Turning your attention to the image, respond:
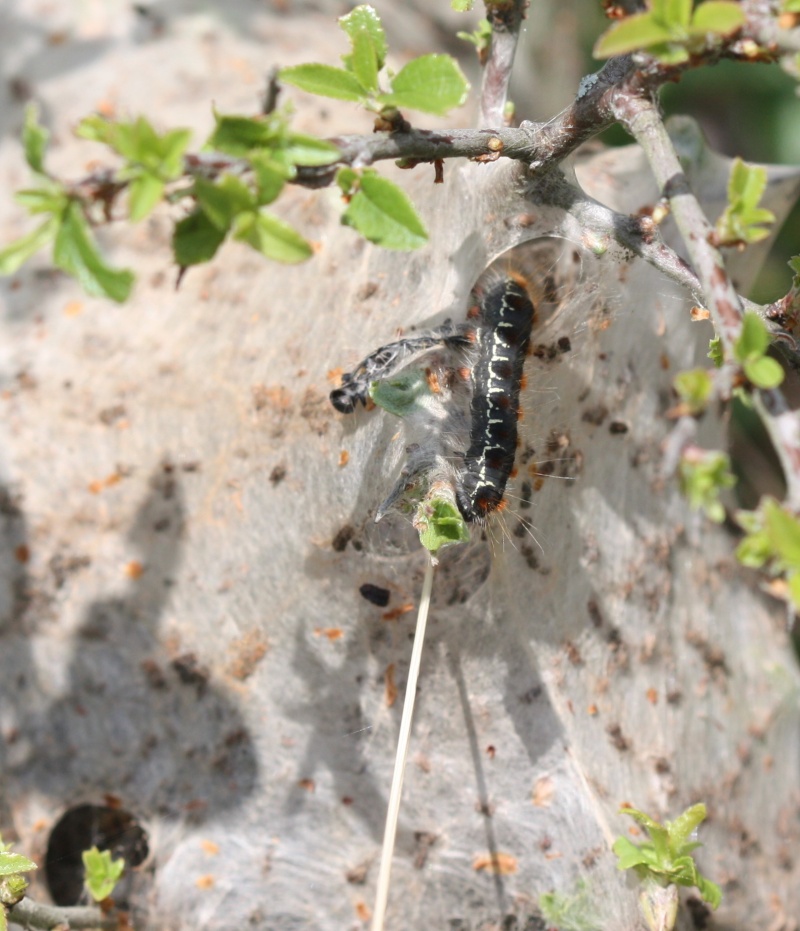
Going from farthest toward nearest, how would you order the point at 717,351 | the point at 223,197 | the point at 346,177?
the point at 717,351, the point at 346,177, the point at 223,197

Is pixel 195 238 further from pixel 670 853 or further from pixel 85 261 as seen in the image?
pixel 670 853

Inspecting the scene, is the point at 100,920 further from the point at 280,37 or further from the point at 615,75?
the point at 280,37

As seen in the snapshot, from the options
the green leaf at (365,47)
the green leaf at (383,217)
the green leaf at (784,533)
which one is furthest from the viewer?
the green leaf at (365,47)

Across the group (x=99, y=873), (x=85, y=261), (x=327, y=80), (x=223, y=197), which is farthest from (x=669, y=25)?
(x=99, y=873)

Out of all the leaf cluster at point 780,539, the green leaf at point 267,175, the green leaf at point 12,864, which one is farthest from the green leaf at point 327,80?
the green leaf at point 12,864

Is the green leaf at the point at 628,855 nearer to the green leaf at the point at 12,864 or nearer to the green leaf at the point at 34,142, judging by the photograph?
the green leaf at the point at 12,864

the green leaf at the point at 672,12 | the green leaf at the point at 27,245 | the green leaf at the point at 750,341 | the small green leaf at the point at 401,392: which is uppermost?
the green leaf at the point at 672,12

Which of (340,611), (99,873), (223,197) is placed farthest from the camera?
(340,611)
